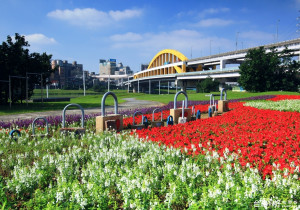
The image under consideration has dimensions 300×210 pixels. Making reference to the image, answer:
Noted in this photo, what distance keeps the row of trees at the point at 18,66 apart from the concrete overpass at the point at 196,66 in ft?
163

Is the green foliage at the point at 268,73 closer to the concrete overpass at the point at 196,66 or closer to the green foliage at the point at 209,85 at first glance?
the concrete overpass at the point at 196,66

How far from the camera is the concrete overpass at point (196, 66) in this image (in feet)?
206

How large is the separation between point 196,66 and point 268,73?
2391 inches

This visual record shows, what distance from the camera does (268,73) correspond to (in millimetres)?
46906

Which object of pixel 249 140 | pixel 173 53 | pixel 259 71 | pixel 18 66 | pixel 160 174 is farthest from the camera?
pixel 173 53

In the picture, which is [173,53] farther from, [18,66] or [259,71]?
[18,66]

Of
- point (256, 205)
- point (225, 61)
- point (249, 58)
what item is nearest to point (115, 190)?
point (256, 205)

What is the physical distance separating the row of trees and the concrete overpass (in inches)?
1960

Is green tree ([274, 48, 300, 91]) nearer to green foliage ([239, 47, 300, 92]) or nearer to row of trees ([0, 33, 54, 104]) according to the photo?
green foliage ([239, 47, 300, 92])

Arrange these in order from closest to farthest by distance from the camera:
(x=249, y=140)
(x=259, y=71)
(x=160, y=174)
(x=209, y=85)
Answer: (x=160, y=174)
(x=249, y=140)
(x=259, y=71)
(x=209, y=85)

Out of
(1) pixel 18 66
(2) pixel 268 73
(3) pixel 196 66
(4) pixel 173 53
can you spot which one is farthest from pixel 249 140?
(4) pixel 173 53

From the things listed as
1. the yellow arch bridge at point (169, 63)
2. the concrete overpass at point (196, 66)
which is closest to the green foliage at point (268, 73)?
the concrete overpass at point (196, 66)

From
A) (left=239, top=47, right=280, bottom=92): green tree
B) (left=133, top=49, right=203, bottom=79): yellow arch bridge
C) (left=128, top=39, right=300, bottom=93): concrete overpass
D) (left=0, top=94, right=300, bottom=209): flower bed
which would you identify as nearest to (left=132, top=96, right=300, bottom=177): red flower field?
(left=0, top=94, right=300, bottom=209): flower bed

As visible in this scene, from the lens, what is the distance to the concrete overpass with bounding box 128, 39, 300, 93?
206 ft
